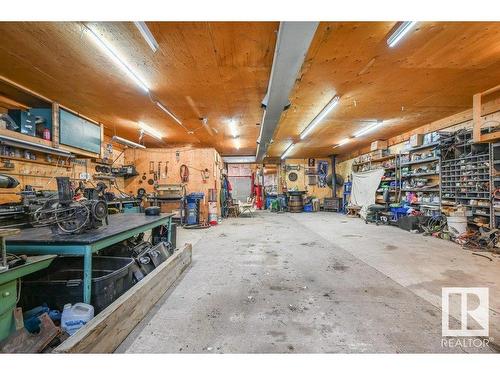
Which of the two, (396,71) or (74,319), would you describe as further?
(396,71)

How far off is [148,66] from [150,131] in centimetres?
404

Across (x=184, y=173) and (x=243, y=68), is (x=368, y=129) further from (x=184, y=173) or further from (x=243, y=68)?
(x=184, y=173)

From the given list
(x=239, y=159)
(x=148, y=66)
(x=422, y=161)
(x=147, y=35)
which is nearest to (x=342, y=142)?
(x=422, y=161)

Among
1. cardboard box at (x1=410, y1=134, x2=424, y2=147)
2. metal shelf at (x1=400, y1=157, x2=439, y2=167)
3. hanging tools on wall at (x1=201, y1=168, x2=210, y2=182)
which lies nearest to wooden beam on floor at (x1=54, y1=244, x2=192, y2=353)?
hanging tools on wall at (x1=201, y1=168, x2=210, y2=182)

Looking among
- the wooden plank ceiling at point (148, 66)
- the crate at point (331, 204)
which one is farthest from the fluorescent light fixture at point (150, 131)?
the crate at point (331, 204)

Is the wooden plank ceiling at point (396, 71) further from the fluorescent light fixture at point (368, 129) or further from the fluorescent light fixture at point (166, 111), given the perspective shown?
the fluorescent light fixture at point (166, 111)

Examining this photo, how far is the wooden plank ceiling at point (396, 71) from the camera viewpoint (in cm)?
264

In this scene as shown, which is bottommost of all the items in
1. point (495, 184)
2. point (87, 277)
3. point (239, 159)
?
point (87, 277)

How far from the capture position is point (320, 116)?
18.3 ft

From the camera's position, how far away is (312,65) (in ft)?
10.9

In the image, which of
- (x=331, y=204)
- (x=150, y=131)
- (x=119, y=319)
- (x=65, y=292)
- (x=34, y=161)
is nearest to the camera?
(x=119, y=319)

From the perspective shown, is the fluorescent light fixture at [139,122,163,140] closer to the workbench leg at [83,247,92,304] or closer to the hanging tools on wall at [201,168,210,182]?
the hanging tools on wall at [201,168,210,182]

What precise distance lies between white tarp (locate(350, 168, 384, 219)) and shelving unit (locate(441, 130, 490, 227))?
8.78 ft

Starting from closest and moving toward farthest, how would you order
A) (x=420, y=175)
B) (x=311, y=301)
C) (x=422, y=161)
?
(x=311, y=301)
(x=422, y=161)
(x=420, y=175)
